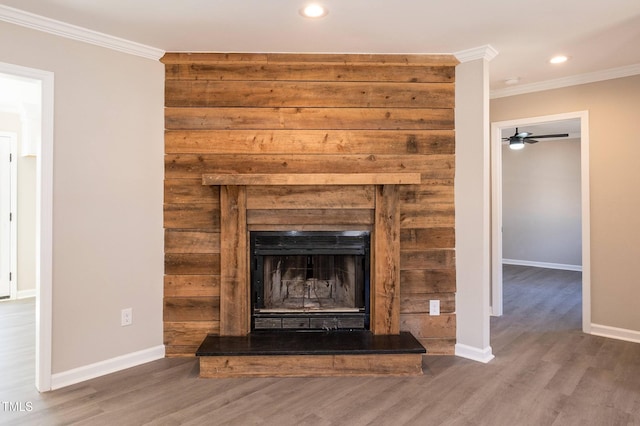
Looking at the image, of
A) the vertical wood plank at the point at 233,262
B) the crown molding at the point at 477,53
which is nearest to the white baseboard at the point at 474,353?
the vertical wood plank at the point at 233,262

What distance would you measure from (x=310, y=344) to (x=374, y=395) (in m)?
0.58

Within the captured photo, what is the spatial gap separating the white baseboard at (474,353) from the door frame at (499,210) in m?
1.30

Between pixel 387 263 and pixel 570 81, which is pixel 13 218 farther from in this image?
pixel 570 81

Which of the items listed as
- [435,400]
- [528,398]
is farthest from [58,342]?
[528,398]

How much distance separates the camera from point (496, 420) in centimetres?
218

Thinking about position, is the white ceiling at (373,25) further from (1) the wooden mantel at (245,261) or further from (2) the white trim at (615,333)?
(2) the white trim at (615,333)

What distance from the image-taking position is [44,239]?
2531mm

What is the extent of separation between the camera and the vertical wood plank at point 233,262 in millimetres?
2965

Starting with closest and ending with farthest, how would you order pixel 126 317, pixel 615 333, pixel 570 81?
1. pixel 126 317
2. pixel 615 333
3. pixel 570 81

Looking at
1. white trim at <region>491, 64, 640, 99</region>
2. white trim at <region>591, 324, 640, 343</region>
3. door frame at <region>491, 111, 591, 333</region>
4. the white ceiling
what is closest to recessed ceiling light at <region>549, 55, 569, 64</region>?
the white ceiling

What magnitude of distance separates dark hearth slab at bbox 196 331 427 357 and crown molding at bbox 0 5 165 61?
2.25 m

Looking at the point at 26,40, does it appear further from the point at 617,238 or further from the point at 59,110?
the point at 617,238

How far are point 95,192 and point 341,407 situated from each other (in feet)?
7.30

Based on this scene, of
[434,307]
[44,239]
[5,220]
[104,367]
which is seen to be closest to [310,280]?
[434,307]
